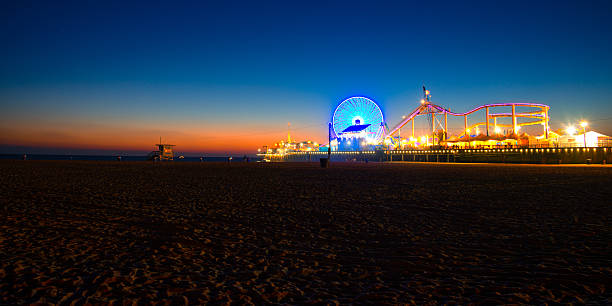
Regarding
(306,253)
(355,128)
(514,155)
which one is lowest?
(306,253)

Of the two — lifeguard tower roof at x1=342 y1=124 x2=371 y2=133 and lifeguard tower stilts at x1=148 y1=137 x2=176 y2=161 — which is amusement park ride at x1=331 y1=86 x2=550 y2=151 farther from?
lifeguard tower stilts at x1=148 y1=137 x2=176 y2=161

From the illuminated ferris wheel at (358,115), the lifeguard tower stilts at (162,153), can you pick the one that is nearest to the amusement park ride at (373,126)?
the illuminated ferris wheel at (358,115)

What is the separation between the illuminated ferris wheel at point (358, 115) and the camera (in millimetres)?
78875

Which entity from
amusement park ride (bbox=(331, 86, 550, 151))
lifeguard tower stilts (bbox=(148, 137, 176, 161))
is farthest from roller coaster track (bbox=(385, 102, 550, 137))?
lifeguard tower stilts (bbox=(148, 137, 176, 161))

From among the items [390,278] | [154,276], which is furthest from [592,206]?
[154,276]

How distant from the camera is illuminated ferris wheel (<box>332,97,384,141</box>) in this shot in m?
78.9

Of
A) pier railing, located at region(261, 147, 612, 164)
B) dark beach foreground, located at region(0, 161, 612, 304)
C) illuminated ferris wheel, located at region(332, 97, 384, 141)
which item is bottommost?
dark beach foreground, located at region(0, 161, 612, 304)

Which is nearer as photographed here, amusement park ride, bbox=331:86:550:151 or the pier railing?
the pier railing

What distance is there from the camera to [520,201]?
787cm

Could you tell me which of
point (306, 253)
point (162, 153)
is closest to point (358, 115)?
point (162, 153)

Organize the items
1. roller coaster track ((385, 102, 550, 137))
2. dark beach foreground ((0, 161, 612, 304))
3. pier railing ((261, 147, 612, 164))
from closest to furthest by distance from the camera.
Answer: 1. dark beach foreground ((0, 161, 612, 304))
2. pier railing ((261, 147, 612, 164))
3. roller coaster track ((385, 102, 550, 137))

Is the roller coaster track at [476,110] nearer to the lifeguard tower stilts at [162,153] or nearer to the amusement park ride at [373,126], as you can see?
the amusement park ride at [373,126]

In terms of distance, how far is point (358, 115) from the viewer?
81.4m

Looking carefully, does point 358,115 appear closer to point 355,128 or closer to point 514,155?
point 355,128
